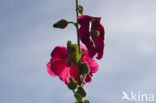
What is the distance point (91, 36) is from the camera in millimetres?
1273

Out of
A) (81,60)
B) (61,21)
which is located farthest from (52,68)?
(61,21)

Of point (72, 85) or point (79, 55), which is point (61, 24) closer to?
point (79, 55)

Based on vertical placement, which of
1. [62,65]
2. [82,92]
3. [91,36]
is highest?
[91,36]

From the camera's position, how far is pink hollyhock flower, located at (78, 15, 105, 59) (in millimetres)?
1206

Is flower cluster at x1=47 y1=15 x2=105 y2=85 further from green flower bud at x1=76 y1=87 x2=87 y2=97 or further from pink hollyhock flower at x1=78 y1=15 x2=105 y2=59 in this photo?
green flower bud at x1=76 y1=87 x2=87 y2=97

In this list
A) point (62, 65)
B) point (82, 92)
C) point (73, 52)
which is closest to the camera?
point (82, 92)

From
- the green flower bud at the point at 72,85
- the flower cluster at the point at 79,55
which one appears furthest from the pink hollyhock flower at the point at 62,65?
the green flower bud at the point at 72,85

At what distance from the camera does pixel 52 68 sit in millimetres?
1465

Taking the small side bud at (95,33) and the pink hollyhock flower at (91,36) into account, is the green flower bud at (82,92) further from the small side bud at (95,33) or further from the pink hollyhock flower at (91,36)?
the small side bud at (95,33)

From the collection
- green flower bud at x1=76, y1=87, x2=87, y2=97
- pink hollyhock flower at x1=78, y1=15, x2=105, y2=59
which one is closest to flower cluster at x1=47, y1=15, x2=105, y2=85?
pink hollyhock flower at x1=78, y1=15, x2=105, y2=59

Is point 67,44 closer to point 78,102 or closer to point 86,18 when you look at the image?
point 86,18

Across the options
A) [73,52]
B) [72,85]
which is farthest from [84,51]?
[72,85]

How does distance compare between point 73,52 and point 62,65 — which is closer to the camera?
point 73,52

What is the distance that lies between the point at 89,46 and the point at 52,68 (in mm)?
344
